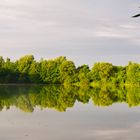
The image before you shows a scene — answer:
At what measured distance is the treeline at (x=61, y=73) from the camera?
6776cm

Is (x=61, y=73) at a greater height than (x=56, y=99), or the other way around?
(x=61, y=73)

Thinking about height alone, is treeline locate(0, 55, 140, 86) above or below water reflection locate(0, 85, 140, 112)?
above

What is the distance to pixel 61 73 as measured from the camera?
229ft

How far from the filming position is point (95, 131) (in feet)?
47.3

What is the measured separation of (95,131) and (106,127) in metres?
1.10

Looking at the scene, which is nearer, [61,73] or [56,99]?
[56,99]

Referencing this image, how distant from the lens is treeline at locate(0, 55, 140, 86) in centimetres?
6776

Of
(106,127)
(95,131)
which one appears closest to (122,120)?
(106,127)

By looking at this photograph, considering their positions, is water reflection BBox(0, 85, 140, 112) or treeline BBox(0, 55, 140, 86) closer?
water reflection BBox(0, 85, 140, 112)

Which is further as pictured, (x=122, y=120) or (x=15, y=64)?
(x=15, y=64)

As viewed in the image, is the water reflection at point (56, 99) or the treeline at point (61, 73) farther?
the treeline at point (61, 73)

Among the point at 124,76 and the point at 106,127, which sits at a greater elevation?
the point at 124,76

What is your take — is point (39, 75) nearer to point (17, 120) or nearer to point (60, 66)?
point (60, 66)

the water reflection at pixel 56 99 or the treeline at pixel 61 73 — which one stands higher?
the treeline at pixel 61 73
